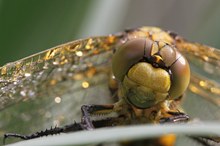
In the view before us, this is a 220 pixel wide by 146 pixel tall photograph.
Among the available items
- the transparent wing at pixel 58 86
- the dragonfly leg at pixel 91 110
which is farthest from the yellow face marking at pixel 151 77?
the transparent wing at pixel 58 86

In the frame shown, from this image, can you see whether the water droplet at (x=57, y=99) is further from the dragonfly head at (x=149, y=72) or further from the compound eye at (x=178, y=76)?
the compound eye at (x=178, y=76)

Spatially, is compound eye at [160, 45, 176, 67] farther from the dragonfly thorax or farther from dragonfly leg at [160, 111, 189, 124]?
dragonfly leg at [160, 111, 189, 124]

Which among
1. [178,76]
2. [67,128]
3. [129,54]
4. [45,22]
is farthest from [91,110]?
[45,22]

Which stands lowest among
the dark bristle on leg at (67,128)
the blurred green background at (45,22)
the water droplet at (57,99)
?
the dark bristle on leg at (67,128)

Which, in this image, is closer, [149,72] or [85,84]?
[149,72]

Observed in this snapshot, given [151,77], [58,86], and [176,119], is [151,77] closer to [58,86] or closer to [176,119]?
[176,119]

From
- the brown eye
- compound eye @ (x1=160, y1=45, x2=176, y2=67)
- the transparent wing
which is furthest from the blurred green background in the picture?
compound eye @ (x1=160, y1=45, x2=176, y2=67)
